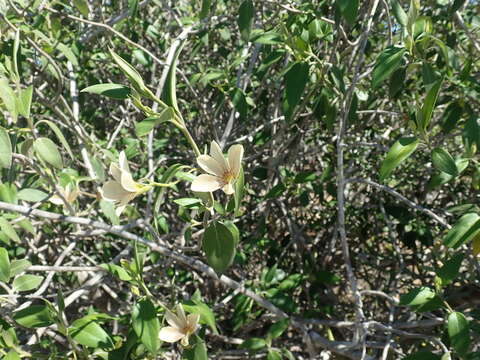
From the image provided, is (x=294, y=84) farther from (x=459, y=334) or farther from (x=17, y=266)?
(x=17, y=266)

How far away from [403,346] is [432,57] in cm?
113

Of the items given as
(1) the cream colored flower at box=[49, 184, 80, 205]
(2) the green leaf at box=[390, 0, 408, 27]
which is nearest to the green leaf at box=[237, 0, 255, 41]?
(2) the green leaf at box=[390, 0, 408, 27]

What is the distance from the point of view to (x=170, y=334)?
108 centimetres

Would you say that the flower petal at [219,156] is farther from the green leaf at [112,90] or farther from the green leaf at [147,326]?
the green leaf at [147,326]

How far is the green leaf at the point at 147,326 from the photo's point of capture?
1.08 m

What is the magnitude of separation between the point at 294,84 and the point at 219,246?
50 centimetres

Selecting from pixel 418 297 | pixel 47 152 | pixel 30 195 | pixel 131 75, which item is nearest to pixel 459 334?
pixel 418 297

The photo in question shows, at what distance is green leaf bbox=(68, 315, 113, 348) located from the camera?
1182mm

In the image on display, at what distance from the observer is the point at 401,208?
2057 millimetres

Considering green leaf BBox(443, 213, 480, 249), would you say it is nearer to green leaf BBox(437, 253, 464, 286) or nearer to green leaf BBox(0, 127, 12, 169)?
green leaf BBox(437, 253, 464, 286)

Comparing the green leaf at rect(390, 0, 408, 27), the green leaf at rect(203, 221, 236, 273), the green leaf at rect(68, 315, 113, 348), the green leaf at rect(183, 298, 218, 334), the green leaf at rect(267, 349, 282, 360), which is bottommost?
the green leaf at rect(267, 349, 282, 360)

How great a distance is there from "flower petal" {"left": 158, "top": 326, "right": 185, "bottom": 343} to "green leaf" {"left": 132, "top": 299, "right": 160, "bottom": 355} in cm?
2

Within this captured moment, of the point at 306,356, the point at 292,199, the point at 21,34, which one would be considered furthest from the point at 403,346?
the point at 21,34

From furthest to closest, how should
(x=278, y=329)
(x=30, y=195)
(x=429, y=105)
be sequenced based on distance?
(x=278, y=329) → (x=30, y=195) → (x=429, y=105)
